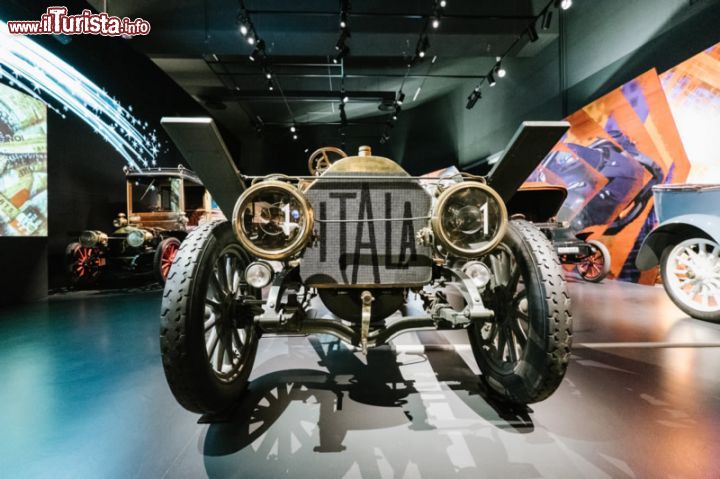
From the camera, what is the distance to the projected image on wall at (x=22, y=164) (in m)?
3.76

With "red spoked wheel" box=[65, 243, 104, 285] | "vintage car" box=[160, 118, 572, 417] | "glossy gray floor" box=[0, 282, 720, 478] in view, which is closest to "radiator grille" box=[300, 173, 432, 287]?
"vintage car" box=[160, 118, 572, 417]

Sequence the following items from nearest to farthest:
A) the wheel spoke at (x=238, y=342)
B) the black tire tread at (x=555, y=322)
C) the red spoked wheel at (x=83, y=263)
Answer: the black tire tread at (x=555, y=322) → the wheel spoke at (x=238, y=342) → the red spoked wheel at (x=83, y=263)

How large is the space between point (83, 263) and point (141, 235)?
96 centimetres

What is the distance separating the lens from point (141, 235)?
491cm

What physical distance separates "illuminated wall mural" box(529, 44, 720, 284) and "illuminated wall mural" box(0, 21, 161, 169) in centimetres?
801

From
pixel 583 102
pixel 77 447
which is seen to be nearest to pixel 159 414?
pixel 77 447

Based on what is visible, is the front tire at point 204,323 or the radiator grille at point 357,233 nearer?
the front tire at point 204,323

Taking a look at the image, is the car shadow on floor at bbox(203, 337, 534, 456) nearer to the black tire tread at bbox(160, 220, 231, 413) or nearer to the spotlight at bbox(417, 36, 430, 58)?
the black tire tread at bbox(160, 220, 231, 413)

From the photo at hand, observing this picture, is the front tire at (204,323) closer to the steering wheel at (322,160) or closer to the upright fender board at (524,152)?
the steering wheel at (322,160)

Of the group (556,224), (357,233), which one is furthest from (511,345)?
(556,224)

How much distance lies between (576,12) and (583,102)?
166cm

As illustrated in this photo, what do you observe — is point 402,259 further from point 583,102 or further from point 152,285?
point 583,102

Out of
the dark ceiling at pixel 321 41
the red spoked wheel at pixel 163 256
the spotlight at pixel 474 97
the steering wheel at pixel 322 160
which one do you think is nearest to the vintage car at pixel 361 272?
the steering wheel at pixel 322 160

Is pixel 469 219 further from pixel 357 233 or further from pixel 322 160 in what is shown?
pixel 322 160
